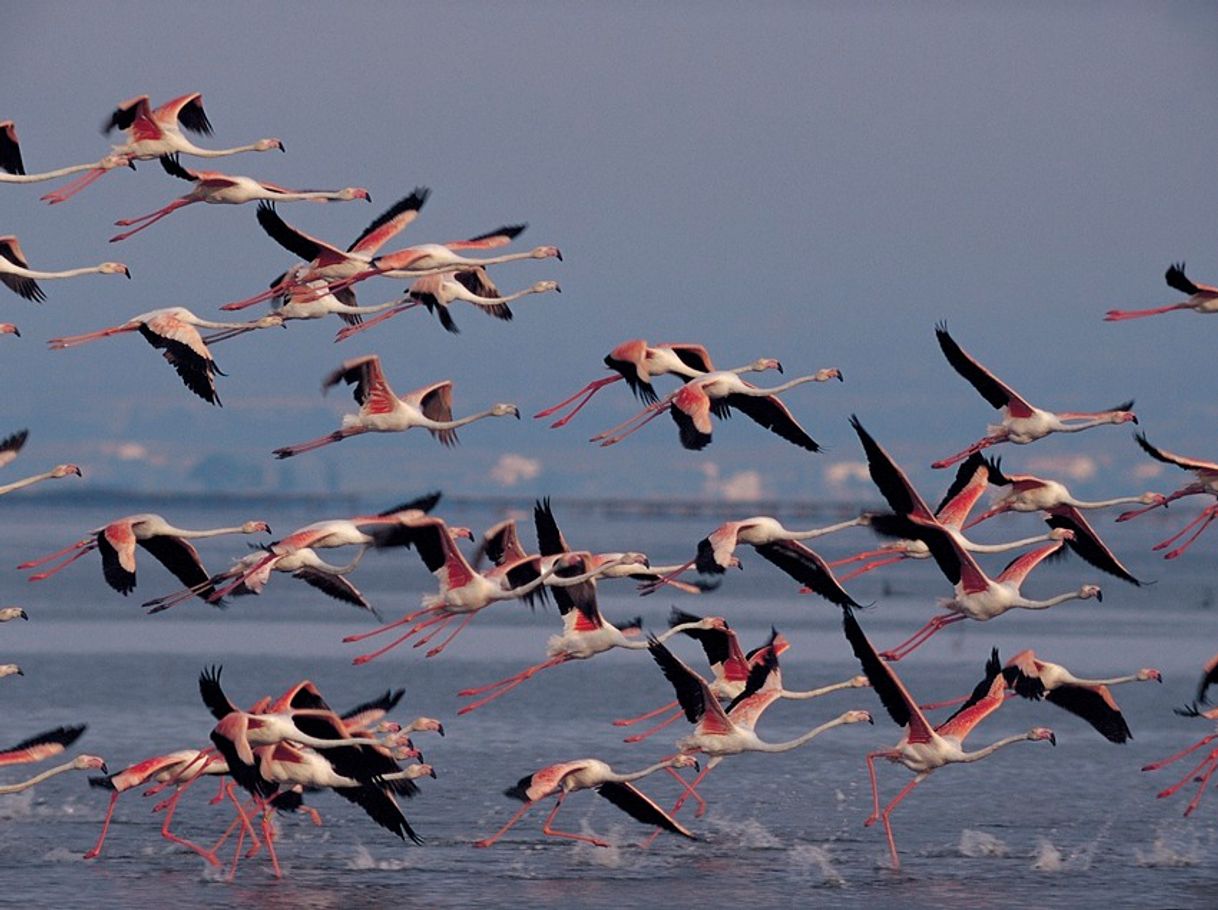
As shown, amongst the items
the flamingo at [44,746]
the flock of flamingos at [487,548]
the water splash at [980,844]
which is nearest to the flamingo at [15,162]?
the flock of flamingos at [487,548]

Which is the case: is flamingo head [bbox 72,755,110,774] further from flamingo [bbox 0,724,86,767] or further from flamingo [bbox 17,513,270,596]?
flamingo [bbox 17,513,270,596]

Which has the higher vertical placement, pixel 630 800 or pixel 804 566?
pixel 804 566

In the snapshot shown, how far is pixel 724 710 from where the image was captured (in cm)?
2322

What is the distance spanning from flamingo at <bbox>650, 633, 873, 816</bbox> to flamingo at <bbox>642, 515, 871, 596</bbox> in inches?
34.7

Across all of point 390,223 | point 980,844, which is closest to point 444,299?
point 390,223

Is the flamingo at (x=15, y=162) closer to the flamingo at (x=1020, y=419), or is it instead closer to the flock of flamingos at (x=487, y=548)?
the flock of flamingos at (x=487, y=548)

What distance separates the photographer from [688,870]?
23.4 meters

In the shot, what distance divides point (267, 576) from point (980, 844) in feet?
27.9

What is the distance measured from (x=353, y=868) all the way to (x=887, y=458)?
22.7 ft

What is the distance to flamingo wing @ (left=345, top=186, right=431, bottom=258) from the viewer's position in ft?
79.0

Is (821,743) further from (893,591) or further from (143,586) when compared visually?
(143,586)

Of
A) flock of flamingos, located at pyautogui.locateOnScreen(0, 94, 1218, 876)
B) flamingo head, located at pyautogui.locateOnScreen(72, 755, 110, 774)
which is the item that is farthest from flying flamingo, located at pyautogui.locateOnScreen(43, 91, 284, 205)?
flamingo head, located at pyautogui.locateOnScreen(72, 755, 110, 774)

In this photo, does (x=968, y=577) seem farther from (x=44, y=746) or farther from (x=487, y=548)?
(x=44, y=746)

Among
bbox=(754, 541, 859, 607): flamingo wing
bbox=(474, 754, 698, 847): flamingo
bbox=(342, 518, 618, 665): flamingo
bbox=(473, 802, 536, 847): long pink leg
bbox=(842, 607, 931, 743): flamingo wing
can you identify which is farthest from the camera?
bbox=(473, 802, 536, 847): long pink leg
